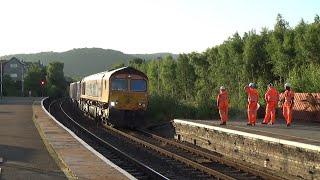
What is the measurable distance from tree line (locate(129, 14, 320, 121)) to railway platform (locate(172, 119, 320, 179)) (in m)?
7.07

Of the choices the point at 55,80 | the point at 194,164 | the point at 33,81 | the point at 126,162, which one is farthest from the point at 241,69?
the point at 55,80

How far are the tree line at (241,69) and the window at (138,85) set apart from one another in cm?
405

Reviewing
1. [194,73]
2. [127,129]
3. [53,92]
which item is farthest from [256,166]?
[53,92]

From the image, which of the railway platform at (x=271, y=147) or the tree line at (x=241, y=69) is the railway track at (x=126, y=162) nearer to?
the railway platform at (x=271, y=147)

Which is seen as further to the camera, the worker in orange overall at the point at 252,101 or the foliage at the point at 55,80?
the foliage at the point at 55,80

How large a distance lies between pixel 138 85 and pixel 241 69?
19099 millimetres

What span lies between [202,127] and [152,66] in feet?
179

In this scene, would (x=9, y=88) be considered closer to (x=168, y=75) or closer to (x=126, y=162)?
(x=168, y=75)

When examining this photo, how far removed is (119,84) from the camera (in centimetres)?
2872

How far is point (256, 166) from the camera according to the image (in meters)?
15.3

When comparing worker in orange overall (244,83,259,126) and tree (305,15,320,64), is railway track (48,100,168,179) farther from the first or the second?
tree (305,15,320,64)

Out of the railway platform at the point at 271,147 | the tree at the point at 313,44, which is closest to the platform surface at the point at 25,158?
the railway platform at the point at 271,147

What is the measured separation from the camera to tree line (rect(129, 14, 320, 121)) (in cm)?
3170

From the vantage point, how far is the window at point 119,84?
2852 centimetres
